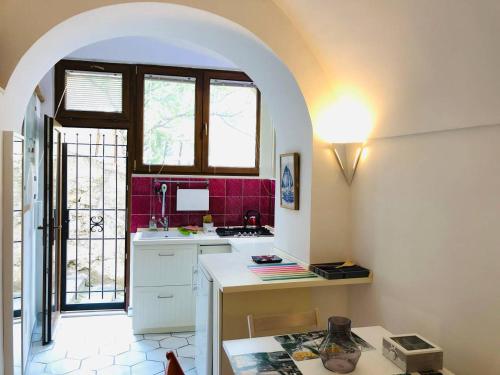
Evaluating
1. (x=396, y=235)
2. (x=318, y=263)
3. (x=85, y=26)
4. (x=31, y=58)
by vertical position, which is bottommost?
(x=318, y=263)

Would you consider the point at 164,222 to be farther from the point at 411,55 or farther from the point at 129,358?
the point at 411,55

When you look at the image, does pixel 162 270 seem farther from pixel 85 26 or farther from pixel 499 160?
pixel 499 160

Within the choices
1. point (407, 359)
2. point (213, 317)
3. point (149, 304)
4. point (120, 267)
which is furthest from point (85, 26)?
point (120, 267)

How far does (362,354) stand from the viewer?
1.73 m

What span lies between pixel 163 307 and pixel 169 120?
1.84 m

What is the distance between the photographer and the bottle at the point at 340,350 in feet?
5.21

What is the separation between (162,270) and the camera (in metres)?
3.83

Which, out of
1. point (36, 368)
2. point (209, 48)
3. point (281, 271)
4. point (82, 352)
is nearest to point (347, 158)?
point (281, 271)

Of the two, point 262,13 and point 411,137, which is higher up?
point 262,13

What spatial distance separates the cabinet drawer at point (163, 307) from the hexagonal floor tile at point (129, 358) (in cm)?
39

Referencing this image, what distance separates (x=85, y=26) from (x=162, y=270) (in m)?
2.26

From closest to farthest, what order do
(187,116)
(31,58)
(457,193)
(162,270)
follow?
(457,193), (31,58), (162,270), (187,116)

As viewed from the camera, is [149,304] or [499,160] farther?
[149,304]

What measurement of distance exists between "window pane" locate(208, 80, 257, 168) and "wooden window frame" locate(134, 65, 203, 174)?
13 centimetres
